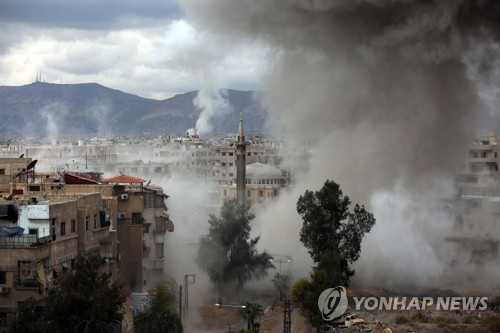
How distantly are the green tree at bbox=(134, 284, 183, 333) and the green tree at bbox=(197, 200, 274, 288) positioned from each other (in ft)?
33.7

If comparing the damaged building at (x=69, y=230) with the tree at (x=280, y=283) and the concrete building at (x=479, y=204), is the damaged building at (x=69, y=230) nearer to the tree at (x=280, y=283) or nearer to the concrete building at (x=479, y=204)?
the tree at (x=280, y=283)

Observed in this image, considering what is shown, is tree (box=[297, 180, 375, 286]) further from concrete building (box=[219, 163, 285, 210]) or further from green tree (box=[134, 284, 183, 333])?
concrete building (box=[219, 163, 285, 210])

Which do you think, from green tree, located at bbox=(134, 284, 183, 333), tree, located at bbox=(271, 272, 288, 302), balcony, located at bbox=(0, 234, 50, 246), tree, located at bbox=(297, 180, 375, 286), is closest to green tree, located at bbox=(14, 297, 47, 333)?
balcony, located at bbox=(0, 234, 50, 246)

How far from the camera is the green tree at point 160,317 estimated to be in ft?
77.5

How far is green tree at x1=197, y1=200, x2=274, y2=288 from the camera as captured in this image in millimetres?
34656

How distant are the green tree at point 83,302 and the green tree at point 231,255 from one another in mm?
13716

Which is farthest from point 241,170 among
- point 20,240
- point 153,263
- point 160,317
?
point 20,240

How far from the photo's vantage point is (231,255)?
34969 millimetres

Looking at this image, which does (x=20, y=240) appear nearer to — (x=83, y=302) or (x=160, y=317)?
(x=83, y=302)

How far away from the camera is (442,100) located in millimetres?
43250

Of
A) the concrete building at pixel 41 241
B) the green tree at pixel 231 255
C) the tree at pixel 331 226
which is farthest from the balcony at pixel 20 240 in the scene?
the green tree at pixel 231 255

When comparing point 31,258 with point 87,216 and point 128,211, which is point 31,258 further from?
point 128,211

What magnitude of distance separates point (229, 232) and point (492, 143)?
28.3 metres

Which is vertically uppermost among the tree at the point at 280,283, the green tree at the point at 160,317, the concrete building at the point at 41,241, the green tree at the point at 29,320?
the concrete building at the point at 41,241
